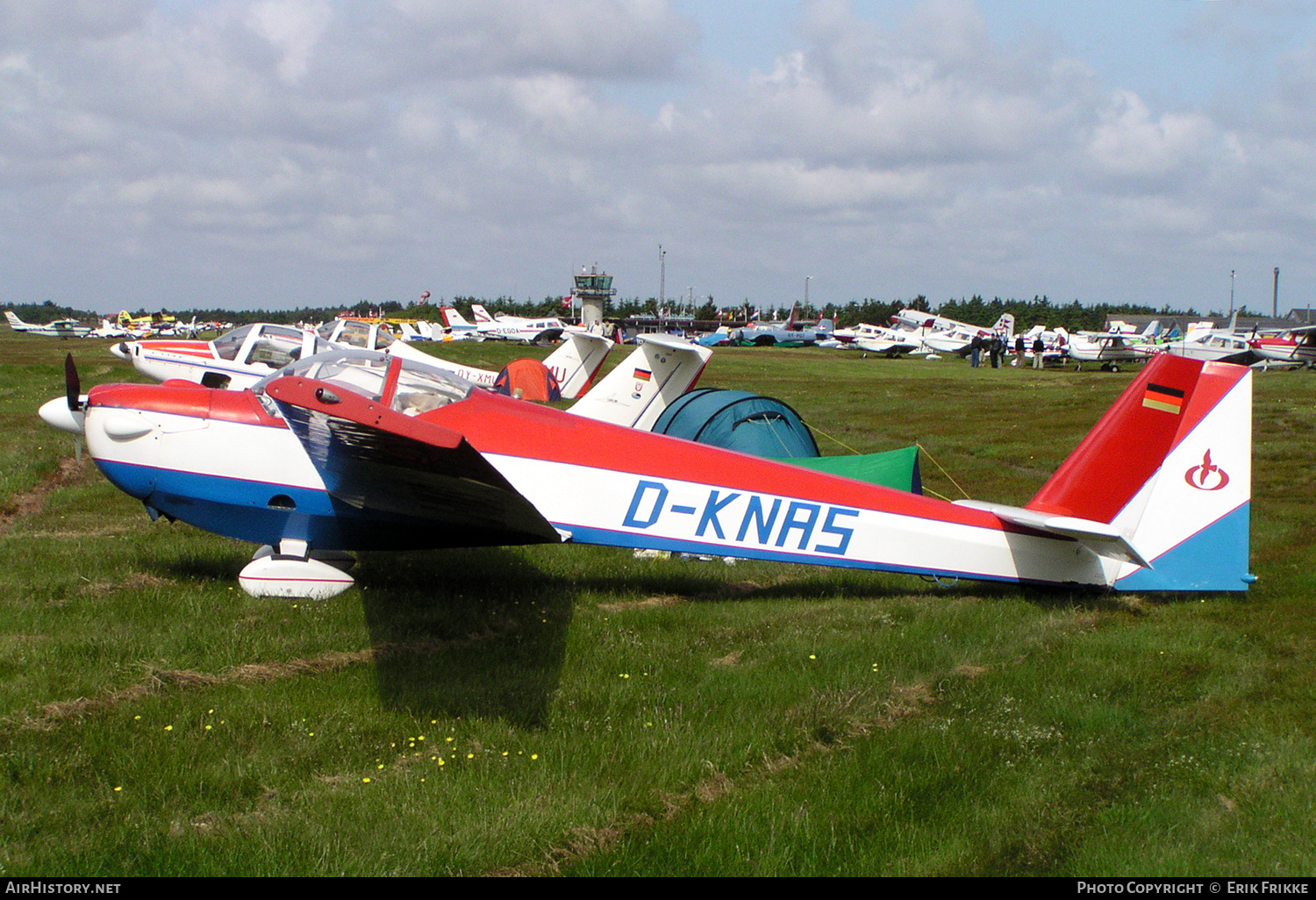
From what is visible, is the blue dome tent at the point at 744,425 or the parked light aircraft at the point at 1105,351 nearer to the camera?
Answer: the blue dome tent at the point at 744,425

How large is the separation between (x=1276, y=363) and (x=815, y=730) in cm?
4248

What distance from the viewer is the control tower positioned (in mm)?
88387

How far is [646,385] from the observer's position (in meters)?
12.8

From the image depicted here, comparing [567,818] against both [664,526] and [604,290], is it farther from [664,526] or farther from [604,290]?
[604,290]

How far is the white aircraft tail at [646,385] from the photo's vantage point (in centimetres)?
1272

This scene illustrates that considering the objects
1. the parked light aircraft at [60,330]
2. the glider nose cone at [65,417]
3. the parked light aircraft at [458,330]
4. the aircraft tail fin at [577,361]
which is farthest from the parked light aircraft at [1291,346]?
the parked light aircraft at [60,330]

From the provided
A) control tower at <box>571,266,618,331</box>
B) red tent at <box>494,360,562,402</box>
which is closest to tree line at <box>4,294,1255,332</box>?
control tower at <box>571,266,618,331</box>

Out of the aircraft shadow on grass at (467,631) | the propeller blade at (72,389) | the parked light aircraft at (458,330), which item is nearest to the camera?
the aircraft shadow on grass at (467,631)

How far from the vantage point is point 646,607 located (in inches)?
286

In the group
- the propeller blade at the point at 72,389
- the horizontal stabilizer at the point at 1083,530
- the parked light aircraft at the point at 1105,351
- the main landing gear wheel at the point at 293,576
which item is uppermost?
the parked light aircraft at the point at 1105,351

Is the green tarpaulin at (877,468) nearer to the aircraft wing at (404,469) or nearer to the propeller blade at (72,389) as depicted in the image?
the aircraft wing at (404,469)

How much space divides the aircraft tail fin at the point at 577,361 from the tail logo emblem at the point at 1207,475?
13.2m

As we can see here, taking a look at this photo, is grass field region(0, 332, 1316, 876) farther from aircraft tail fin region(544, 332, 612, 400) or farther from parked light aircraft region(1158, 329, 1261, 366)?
parked light aircraft region(1158, 329, 1261, 366)

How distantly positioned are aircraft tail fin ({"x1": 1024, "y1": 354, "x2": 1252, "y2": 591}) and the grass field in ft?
1.24
